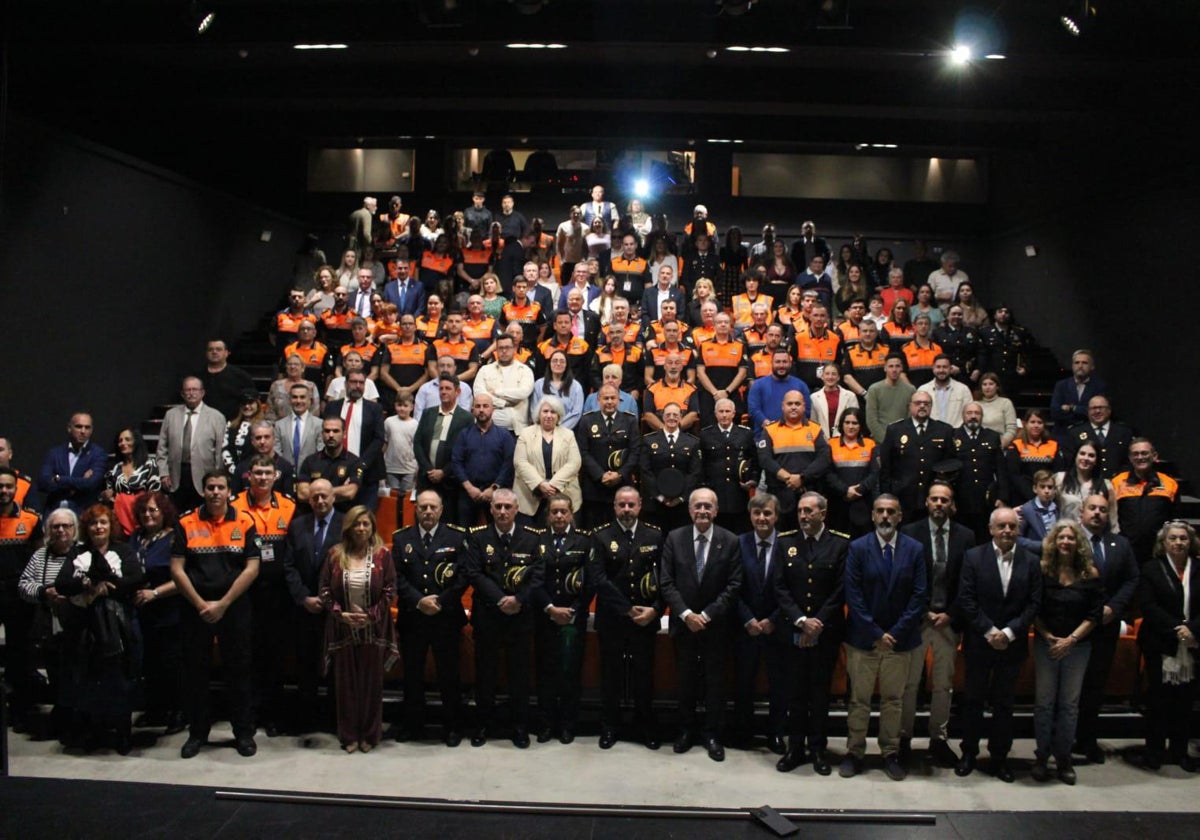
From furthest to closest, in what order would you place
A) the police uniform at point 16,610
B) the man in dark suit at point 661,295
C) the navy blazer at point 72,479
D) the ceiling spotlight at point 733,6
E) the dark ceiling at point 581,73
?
the man in dark suit at point 661,295
the dark ceiling at point 581,73
the navy blazer at point 72,479
the ceiling spotlight at point 733,6
the police uniform at point 16,610

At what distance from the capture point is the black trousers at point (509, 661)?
6.16m

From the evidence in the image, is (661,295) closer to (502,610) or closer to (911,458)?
(911,458)

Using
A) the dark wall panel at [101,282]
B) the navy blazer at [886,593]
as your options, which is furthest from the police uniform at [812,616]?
the dark wall panel at [101,282]

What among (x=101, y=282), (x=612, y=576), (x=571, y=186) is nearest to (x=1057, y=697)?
(x=612, y=576)

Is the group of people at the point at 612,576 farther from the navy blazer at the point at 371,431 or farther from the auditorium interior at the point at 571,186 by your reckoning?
the auditorium interior at the point at 571,186

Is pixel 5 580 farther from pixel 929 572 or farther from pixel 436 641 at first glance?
pixel 929 572

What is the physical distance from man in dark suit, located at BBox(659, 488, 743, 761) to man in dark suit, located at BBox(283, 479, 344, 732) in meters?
2.03

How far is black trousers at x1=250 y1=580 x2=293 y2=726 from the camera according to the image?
6.22 meters

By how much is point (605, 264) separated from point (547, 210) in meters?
3.83

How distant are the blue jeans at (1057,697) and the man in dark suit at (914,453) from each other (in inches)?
62.3

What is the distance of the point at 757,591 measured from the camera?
6.04 metres

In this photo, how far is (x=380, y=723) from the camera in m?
6.04

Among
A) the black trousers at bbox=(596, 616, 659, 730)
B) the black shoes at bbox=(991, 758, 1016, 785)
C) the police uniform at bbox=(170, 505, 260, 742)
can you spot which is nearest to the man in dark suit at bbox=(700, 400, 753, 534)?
the black trousers at bbox=(596, 616, 659, 730)

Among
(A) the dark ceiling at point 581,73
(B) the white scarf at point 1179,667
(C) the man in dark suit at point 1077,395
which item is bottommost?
(B) the white scarf at point 1179,667
